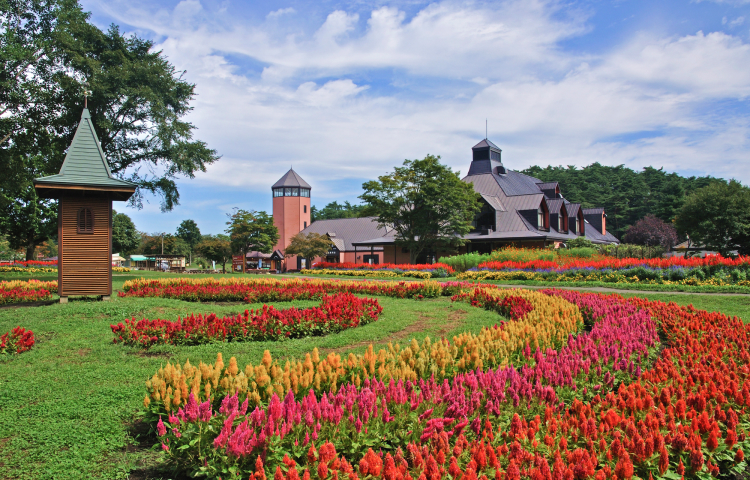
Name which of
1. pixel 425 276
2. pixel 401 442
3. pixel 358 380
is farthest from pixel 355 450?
pixel 425 276

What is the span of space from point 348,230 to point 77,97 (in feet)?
112

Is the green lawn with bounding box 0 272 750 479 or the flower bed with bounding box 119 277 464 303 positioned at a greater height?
the flower bed with bounding box 119 277 464 303

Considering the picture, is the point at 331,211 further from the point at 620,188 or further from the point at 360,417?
the point at 360,417

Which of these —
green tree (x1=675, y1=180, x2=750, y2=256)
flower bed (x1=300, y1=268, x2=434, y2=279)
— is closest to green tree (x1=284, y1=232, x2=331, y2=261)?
flower bed (x1=300, y1=268, x2=434, y2=279)

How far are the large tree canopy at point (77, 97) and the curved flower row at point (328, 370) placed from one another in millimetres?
19479

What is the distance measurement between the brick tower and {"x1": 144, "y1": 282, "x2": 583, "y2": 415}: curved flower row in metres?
50.5

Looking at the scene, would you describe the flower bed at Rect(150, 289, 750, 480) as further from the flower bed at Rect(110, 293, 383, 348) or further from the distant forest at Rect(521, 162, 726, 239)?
the distant forest at Rect(521, 162, 726, 239)

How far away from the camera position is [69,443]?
3.72 m

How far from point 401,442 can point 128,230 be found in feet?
221

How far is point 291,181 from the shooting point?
5612 cm

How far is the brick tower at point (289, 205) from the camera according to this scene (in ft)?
180

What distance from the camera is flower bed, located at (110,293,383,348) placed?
23.3 feet

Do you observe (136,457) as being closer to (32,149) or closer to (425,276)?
(425,276)

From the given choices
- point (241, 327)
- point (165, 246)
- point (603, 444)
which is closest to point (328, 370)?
point (603, 444)
